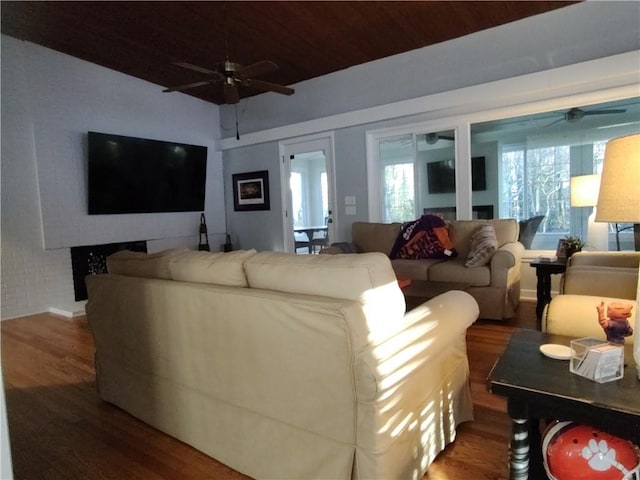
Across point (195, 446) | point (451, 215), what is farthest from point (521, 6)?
point (195, 446)

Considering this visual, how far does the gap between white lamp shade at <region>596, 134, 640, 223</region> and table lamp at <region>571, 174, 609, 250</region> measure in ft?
8.35

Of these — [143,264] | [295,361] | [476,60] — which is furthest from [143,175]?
[295,361]

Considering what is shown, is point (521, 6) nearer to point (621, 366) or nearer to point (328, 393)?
point (621, 366)

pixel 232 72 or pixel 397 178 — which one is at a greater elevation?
pixel 232 72

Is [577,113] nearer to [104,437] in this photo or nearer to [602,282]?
[602,282]

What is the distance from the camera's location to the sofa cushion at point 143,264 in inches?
74.5

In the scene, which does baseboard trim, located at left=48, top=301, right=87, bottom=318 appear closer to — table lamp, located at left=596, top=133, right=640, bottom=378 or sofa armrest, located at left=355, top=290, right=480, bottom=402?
sofa armrest, located at left=355, top=290, right=480, bottom=402

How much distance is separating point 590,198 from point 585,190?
0.08 m

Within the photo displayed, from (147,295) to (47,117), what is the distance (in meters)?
4.05

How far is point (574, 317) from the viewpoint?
5.27ft

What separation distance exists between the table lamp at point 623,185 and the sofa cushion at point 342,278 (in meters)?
0.71

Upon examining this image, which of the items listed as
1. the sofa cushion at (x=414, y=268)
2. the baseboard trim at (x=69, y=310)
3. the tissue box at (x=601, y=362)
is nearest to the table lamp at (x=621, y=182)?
the tissue box at (x=601, y=362)

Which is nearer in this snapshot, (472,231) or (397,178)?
(472,231)

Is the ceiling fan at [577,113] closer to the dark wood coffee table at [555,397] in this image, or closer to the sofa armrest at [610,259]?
the sofa armrest at [610,259]
